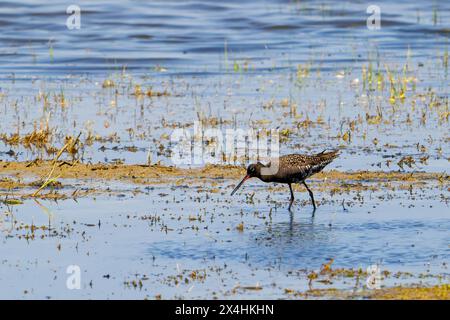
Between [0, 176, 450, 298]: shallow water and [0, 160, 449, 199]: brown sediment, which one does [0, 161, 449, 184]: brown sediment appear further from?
[0, 176, 450, 298]: shallow water

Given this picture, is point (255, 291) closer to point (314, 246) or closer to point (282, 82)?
point (314, 246)

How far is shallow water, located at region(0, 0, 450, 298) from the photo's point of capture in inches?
420

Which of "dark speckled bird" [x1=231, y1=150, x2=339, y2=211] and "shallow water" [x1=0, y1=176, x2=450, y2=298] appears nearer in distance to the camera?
"shallow water" [x1=0, y1=176, x2=450, y2=298]

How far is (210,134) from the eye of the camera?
59.5 ft

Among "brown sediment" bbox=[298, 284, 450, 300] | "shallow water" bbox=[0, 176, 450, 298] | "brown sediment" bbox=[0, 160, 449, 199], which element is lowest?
"brown sediment" bbox=[298, 284, 450, 300]

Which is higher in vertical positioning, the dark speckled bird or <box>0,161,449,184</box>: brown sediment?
the dark speckled bird

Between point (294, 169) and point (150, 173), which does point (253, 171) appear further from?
point (150, 173)

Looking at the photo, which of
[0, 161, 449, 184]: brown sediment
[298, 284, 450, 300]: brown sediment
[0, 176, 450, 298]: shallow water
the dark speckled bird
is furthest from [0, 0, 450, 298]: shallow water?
[0, 161, 449, 184]: brown sediment

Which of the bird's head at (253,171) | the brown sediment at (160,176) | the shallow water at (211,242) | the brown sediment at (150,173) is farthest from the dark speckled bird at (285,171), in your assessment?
the brown sediment at (150,173)

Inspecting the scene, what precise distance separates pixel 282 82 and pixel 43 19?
40.0ft

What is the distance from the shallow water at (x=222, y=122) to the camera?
420 inches

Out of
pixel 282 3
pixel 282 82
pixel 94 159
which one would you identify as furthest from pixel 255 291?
pixel 282 3

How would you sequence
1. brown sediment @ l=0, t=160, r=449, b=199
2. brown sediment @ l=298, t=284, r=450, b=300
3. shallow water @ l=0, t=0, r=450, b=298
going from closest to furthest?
brown sediment @ l=298, t=284, r=450, b=300 < shallow water @ l=0, t=0, r=450, b=298 < brown sediment @ l=0, t=160, r=449, b=199
